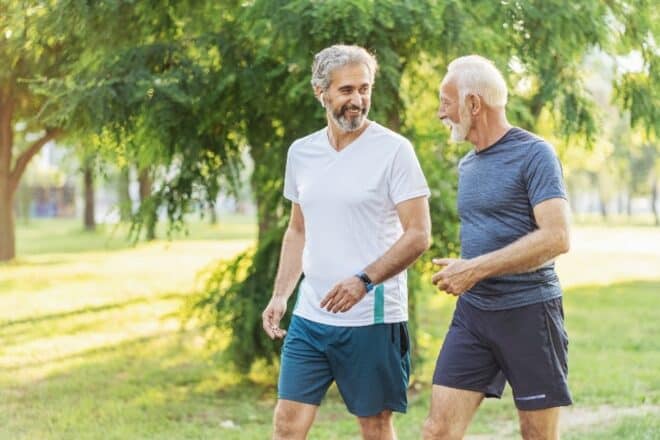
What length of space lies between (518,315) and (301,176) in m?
1.07

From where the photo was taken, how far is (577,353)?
12.4m

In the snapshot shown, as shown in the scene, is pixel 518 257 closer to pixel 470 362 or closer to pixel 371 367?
pixel 470 362

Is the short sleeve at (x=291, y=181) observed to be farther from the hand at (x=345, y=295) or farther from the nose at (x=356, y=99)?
the hand at (x=345, y=295)

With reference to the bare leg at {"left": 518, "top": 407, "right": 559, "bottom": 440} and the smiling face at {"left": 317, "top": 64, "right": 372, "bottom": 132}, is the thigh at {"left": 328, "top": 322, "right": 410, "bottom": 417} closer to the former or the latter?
the bare leg at {"left": 518, "top": 407, "right": 559, "bottom": 440}

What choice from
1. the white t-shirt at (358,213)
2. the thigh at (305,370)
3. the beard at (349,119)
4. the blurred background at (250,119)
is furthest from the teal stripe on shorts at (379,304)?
the blurred background at (250,119)

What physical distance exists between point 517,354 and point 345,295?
2.30ft

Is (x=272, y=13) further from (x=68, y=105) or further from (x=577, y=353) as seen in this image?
(x=577, y=353)

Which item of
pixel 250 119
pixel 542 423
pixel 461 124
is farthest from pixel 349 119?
pixel 250 119

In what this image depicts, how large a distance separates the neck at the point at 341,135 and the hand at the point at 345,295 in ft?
1.95

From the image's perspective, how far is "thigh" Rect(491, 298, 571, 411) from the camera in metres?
4.20

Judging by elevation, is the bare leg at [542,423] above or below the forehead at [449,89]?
below

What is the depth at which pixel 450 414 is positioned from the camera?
4.34 metres

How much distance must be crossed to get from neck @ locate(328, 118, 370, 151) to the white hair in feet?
1.38

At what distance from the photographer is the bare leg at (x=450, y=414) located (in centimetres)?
433
